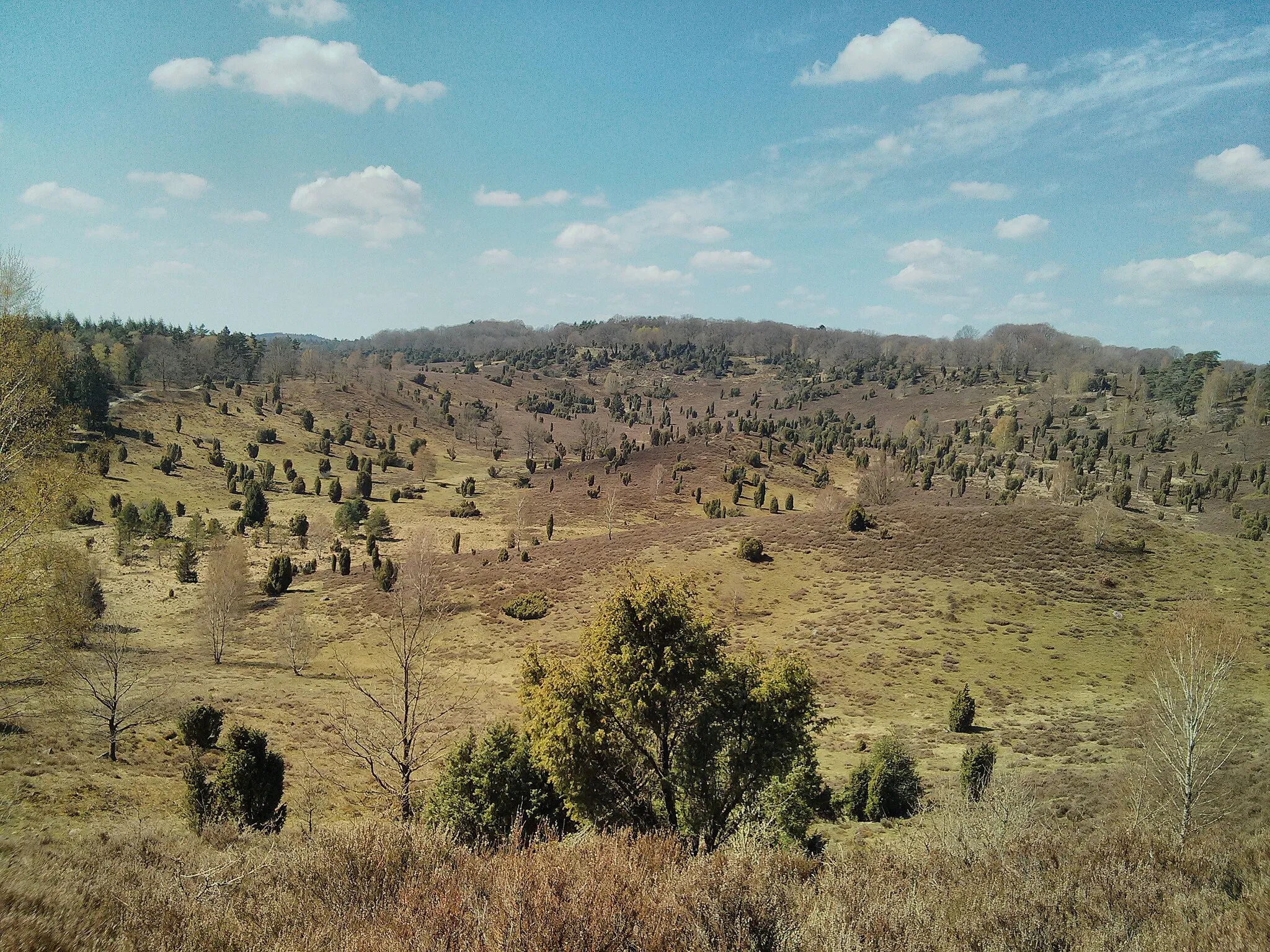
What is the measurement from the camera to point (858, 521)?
185 ft

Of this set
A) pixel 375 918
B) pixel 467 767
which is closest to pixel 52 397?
pixel 467 767

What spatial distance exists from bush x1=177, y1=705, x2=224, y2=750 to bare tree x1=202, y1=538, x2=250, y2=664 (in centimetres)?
1795

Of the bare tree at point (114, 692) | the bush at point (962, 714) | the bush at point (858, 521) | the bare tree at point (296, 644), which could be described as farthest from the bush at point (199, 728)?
the bush at point (858, 521)

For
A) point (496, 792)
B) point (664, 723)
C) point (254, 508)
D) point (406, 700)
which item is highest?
point (406, 700)

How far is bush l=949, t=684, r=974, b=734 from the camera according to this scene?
89.9ft

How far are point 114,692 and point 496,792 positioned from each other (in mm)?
16417

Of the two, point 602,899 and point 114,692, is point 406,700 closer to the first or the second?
point 602,899

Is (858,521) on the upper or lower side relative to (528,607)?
upper

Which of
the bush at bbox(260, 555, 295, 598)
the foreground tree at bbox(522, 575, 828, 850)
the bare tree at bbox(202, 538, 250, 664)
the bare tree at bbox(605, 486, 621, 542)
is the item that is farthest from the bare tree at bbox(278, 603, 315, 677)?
the bare tree at bbox(605, 486, 621, 542)

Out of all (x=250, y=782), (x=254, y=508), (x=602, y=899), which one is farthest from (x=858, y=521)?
(x=254, y=508)

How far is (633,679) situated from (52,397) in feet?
49.6

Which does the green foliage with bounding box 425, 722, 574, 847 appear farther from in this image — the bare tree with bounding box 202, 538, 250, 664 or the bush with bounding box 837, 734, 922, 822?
the bare tree with bounding box 202, 538, 250, 664

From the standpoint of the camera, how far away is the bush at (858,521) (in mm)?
56406

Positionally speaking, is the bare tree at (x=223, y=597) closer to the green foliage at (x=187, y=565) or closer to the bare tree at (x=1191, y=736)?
the green foliage at (x=187, y=565)
